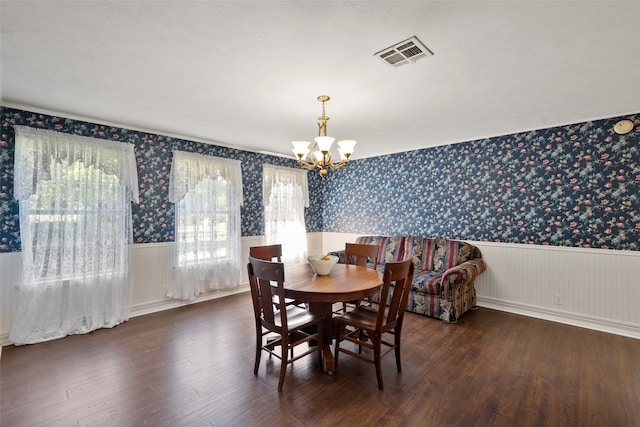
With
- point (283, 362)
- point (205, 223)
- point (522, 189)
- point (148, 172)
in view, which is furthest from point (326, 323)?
point (522, 189)

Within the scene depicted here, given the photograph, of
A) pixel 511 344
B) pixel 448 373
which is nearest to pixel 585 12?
pixel 448 373

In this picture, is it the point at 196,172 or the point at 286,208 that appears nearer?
the point at 196,172

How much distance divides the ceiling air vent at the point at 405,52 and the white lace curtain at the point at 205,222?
129 inches

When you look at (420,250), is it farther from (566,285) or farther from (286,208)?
(286,208)

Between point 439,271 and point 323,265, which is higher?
point 323,265

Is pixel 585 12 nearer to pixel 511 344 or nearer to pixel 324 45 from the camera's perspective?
pixel 324 45

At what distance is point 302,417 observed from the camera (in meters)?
1.96

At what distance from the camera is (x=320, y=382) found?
7.79 ft

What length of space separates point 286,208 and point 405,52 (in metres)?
3.98

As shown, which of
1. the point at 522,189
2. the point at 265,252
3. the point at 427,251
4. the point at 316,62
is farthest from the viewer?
the point at 427,251

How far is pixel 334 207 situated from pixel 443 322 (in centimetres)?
336

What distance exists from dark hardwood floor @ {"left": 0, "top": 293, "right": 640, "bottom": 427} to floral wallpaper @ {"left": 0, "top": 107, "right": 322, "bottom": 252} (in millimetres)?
1306

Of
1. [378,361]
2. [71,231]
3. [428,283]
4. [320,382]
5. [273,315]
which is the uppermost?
[71,231]

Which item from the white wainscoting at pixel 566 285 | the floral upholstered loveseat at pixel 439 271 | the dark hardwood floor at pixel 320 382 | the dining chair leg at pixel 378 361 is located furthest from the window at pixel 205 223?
the white wainscoting at pixel 566 285
